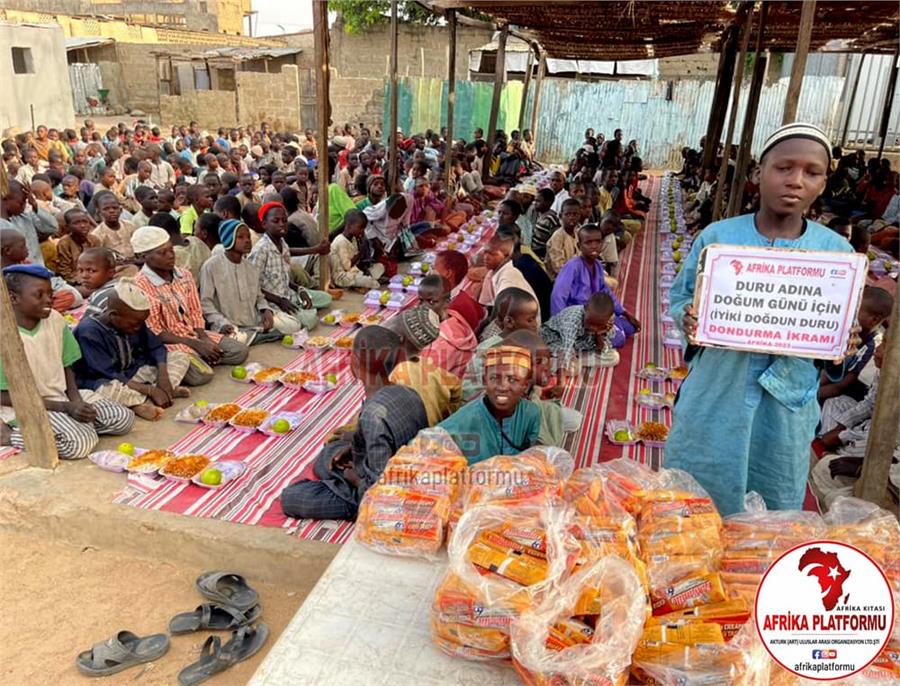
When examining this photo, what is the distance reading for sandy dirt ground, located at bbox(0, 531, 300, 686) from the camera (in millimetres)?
2715

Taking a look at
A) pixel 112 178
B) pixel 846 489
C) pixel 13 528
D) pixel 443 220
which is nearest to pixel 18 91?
pixel 112 178

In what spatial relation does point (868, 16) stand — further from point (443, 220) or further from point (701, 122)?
point (701, 122)

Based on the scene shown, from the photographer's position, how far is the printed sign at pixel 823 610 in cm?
147

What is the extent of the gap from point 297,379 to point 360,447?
6.09 ft

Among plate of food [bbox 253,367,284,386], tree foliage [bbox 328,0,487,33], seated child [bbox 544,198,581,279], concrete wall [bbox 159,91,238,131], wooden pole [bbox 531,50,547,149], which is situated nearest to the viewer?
plate of food [bbox 253,367,284,386]

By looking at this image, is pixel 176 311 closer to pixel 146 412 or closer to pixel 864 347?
pixel 146 412

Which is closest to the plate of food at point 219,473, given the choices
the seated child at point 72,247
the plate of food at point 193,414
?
the plate of food at point 193,414

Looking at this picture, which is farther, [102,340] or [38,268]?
[102,340]

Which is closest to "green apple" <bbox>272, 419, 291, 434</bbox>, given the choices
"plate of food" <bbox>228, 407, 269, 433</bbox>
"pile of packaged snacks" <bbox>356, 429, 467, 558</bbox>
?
"plate of food" <bbox>228, 407, 269, 433</bbox>

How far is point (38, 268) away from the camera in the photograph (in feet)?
12.6

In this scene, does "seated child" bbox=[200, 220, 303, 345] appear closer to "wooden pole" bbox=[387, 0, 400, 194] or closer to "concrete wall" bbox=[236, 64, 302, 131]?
"wooden pole" bbox=[387, 0, 400, 194]

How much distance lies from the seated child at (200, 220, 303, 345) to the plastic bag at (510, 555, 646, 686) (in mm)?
4377

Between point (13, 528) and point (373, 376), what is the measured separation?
6.85ft

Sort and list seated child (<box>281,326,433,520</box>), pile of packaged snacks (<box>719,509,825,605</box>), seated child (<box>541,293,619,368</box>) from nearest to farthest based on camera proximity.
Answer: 1. pile of packaged snacks (<box>719,509,825,605</box>)
2. seated child (<box>281,326,433,520</box>)
3. seated child (<box>541,293,619,368</box>)
